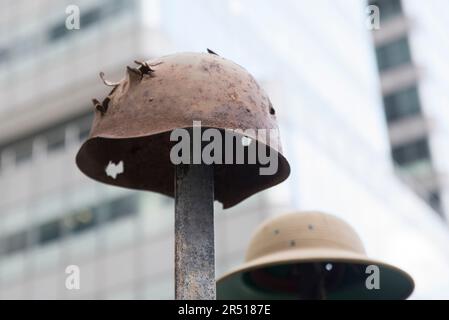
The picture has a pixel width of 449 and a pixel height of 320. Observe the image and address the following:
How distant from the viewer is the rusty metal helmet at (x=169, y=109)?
3580 millimetres

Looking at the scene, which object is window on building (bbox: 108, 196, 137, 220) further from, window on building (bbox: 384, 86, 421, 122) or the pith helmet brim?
window on building (bbox: 384, 86, 421, 122)

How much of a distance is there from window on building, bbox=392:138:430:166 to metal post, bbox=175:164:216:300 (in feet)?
146

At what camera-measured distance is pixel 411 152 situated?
48.1 metres

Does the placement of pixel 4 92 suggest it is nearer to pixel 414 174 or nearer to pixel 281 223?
pixel 281 223

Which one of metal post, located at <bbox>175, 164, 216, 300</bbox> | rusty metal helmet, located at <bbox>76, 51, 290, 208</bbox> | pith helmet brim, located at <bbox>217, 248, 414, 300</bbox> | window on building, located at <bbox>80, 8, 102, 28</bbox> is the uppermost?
window on building, located at <bbox>80, 8, 102, 28</bbox>

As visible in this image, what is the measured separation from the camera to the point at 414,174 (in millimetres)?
47062

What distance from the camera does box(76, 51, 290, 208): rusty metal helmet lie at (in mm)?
3580

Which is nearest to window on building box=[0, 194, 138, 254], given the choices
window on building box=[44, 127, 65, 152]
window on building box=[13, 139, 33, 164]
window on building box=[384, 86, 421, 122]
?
window on building box=[44, 127, 65, 152]

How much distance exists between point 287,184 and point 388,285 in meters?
15.3

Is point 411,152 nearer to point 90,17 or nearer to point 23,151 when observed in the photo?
point 23,151

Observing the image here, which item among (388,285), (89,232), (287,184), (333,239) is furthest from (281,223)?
(89,232)

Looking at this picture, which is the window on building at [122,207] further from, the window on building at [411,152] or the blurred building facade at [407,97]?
the window on building at [411,152]

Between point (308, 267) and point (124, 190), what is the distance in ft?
57.4

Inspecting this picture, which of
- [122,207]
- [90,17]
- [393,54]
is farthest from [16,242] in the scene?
[393,54]
